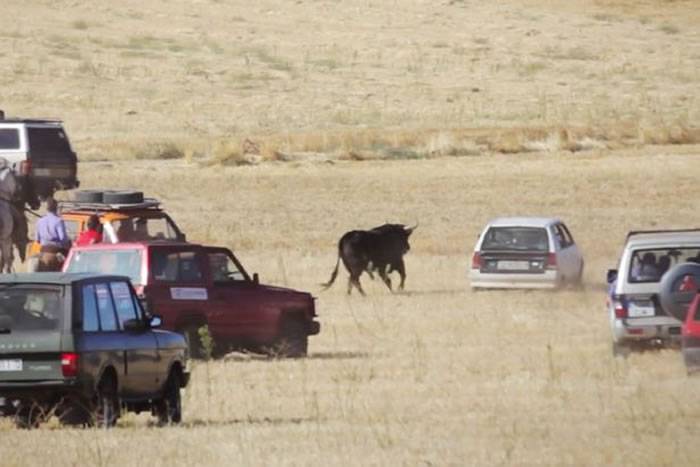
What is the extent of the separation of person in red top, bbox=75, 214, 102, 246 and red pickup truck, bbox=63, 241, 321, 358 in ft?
11.3

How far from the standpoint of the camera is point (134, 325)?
58.1 ft

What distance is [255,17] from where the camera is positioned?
305ft

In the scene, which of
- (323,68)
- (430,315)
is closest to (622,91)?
(323,68)

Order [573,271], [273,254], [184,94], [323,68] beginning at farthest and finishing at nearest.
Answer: [323,68] < [184,94] < [273,254] < [573,271]

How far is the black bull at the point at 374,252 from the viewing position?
33.1 m

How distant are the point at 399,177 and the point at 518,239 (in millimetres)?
18511

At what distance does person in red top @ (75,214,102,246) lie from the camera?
2825cm

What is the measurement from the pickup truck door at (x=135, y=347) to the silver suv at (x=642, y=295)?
639 cm

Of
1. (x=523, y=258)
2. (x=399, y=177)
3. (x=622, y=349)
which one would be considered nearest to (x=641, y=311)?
(x=622, y=349)

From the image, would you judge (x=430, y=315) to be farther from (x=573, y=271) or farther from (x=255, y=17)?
(x=255, y=17)

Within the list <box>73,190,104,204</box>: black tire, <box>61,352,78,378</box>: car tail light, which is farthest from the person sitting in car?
<box>73,190,104,204</box>: black tire

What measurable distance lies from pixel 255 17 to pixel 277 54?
8785mm

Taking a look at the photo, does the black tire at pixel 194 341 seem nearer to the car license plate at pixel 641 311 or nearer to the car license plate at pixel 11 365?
the car license plate at pixel 641 311

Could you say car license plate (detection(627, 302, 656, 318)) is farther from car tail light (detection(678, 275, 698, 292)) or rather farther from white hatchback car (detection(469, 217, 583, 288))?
white hatchback car (detection(469, 217, 583, 288))
